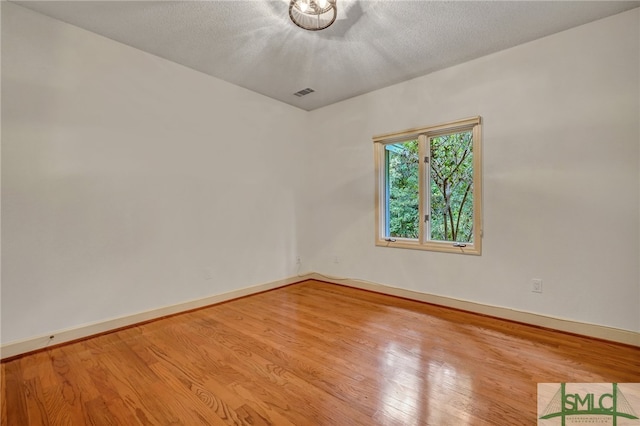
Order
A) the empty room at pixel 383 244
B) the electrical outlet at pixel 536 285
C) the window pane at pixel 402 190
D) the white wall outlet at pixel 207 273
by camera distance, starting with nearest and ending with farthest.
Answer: the empty room at pixel 383 244
the electrical outlet at pixel 536 285
the white wall outlet at pixel 207 273
the window pane at pixel 402 190

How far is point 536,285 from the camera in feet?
8.47

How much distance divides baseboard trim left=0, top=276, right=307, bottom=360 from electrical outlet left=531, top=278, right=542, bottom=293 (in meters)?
3.11

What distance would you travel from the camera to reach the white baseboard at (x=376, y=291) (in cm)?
217

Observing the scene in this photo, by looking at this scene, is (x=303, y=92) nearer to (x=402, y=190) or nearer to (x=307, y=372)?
(x=402, y=190)

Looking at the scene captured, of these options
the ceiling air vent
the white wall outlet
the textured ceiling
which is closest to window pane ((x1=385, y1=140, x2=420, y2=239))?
the textured ceiling

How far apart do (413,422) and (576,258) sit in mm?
2119

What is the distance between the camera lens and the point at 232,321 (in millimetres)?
2758

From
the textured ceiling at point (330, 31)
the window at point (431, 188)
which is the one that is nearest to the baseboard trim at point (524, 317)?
the window at point (431, 188)

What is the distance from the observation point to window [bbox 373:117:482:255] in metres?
3.00

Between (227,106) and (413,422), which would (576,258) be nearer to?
(413,422)

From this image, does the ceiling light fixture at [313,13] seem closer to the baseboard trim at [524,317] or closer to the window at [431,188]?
the window at [431,188]

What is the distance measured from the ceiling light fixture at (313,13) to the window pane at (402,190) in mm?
1805

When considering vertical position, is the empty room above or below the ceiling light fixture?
below

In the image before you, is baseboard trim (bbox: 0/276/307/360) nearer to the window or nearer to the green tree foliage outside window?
the window
